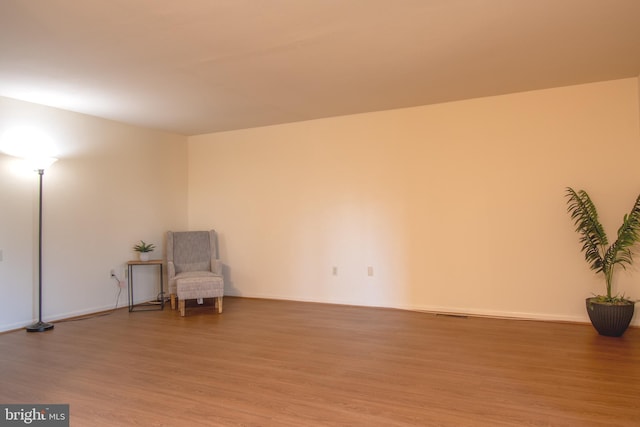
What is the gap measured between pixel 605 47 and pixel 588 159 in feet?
4.07

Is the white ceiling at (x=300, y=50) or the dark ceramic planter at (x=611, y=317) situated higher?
the white ceiling at (x=300, y=50)

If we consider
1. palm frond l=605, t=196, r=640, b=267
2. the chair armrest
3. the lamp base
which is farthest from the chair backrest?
palm frond l=605, t=196, r=640, b=267

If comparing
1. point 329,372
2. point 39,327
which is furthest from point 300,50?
point 39,327

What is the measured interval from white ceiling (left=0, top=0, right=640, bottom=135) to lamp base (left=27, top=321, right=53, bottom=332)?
87.4 inches

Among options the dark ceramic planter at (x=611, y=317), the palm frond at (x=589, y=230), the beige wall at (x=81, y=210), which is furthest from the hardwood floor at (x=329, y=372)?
the palm frond at (x=589, y=230)

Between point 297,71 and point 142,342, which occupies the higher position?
point 297,71

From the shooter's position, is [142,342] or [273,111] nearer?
[142,342]

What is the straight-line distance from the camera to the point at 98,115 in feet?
15.9

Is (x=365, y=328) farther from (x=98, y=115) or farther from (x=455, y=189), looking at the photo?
(x=98, y=115)

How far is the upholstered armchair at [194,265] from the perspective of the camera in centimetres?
480

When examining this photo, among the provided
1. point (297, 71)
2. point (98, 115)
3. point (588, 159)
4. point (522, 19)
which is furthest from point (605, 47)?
point (98, 115)

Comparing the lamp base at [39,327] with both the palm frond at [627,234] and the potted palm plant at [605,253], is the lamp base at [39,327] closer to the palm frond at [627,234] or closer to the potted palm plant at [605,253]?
the potted palm plant at [605,253]

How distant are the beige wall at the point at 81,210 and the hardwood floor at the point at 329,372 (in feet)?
1.58

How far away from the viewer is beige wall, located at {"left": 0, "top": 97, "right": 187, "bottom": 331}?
163 inches
